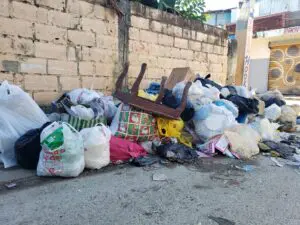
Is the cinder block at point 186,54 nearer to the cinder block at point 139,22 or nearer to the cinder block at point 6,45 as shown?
the cinder block at point 139,22

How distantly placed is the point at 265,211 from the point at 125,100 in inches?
78.9

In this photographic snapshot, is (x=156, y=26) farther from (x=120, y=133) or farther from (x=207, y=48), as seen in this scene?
(x=120, y=133)

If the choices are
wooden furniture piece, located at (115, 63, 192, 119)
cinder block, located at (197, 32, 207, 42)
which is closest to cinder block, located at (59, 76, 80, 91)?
wooden furniture piece, located at (115, 63, 192, 119)

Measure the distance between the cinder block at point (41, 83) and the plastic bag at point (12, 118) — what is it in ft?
1.95

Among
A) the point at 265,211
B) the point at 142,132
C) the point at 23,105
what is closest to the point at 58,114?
the point at 23,105

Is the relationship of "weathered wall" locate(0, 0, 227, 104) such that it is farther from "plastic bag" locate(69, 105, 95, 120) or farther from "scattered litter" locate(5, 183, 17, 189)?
"scattered litter" locate(5, 183, 17, 189)

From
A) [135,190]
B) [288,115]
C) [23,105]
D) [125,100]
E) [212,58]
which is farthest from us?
[212,58]

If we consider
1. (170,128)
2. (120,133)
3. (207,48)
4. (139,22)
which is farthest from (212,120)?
(207,48)

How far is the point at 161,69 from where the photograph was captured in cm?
549

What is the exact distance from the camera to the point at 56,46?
3.81m

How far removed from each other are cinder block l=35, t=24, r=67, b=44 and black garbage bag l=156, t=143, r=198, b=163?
2.02 metres

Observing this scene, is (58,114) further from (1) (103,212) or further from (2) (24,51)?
(1) (103,212)

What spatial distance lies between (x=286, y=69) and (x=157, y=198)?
14931 millimetres

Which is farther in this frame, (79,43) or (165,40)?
(165,40)
